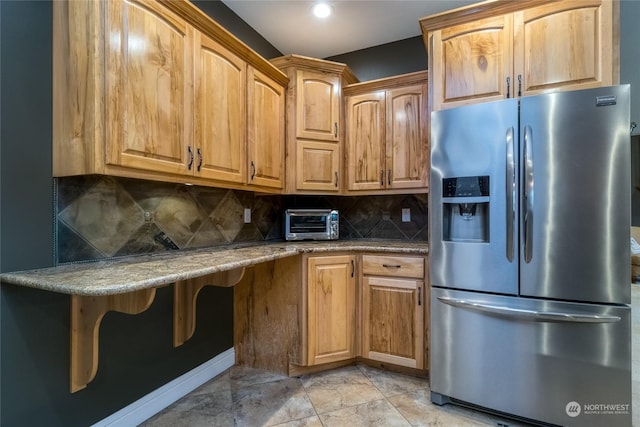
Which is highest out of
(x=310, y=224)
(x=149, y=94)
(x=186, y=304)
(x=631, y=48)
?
(x=631, y=48)

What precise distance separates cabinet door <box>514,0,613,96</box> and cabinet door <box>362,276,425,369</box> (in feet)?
4.74

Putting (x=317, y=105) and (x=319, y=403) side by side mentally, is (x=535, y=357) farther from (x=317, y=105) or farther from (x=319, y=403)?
(x=317, y=105)

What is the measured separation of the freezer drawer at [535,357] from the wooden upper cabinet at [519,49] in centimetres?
122

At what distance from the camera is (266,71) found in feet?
7.54

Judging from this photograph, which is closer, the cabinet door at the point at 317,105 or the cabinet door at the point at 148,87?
the cabinet door at the point at 148,87

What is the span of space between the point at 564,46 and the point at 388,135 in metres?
1.19

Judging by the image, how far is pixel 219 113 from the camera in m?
1.89

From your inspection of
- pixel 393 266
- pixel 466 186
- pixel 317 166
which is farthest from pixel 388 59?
pixel 393 266

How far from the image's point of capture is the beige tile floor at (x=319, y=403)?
1.74m

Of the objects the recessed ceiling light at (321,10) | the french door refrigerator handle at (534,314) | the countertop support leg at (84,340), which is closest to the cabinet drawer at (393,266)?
the french door refrigerator handle at (534,314)

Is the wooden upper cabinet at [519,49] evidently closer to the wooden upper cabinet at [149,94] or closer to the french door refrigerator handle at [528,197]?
the french door refrigerator handle at [528,197]

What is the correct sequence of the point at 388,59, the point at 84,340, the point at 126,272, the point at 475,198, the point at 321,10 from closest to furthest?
1. the point at 126,272
2. the point at 84,340
3. the point at 475,198
4. the point at 321,10
5. the point at 388,59

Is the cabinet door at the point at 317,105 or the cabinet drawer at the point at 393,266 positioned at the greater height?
the cabinet door at the point at 317,105

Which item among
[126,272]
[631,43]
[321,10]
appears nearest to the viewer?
[126,272]
